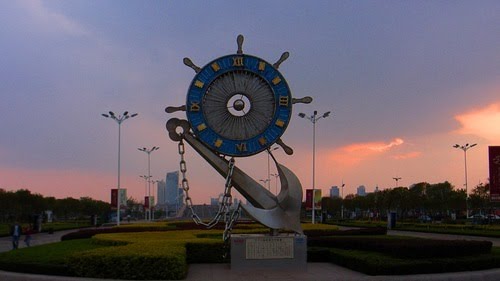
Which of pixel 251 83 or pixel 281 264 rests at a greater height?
pixel 251 83

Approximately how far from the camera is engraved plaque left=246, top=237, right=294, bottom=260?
41.3ft

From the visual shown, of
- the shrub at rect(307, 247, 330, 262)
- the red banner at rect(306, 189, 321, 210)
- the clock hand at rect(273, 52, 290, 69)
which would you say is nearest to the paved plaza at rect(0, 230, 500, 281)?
the shrub at rect(307, 247, 330, 262)

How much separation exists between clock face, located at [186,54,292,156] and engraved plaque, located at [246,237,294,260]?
2059 mm

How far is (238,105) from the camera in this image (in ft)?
43.3

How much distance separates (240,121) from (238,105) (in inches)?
15.2

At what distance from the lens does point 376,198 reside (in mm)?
66062

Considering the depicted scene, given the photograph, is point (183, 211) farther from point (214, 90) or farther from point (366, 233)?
point (214, 90)

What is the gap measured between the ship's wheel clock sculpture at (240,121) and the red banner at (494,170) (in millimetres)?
16971

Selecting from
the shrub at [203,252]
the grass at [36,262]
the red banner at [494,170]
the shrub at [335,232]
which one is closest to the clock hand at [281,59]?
the shrub at [203,252]

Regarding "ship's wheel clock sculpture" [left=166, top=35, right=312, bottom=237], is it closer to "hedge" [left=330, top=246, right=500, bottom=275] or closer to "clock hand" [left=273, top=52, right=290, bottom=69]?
"clock hand" [left=273, top=52, right=290, bottom=69]

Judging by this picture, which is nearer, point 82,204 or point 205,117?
point 205,117

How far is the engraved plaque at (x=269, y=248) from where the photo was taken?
1258cm

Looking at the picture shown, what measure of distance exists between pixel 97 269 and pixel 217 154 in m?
3.89

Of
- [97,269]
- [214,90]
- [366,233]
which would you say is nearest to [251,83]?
[214,90]
